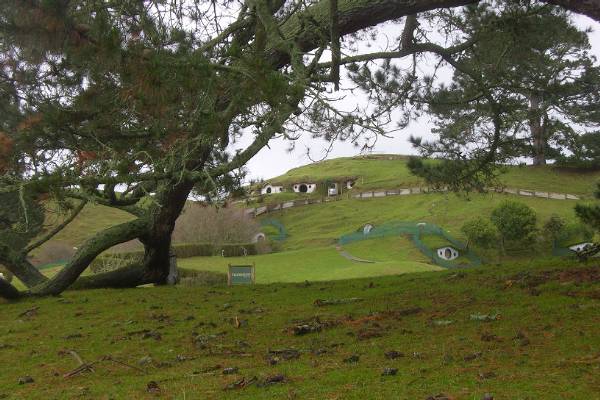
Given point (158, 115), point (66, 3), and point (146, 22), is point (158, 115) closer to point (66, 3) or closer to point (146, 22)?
point (146, 22)

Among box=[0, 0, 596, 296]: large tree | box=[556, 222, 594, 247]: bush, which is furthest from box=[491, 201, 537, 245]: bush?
box=[0, 0, 596, 296]: large tree

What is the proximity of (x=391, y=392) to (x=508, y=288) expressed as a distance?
3.90 meters

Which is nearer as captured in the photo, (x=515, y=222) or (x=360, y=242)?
(x=515, y=222)

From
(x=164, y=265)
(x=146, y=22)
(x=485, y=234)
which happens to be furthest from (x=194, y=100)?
(x=485, y=234)

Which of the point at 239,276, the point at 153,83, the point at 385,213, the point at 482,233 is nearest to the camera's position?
the point at 153,83

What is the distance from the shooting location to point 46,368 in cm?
425

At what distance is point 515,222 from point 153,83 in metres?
28.0

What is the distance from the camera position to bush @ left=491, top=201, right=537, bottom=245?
28797 mm

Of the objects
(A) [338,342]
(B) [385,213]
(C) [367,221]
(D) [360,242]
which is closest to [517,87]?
(A) [338,342]

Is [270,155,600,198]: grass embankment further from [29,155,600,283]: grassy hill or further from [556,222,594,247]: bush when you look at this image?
[556,222,594,247]: bush

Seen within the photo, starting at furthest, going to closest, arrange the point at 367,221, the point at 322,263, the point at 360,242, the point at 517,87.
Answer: the point at 367,221 < the point at 360,242 < the point at 322,263 < the point at 517,87

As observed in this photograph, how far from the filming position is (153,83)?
12.8 feet

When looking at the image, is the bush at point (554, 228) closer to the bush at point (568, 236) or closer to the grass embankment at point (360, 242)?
the bush at point (568, 236)

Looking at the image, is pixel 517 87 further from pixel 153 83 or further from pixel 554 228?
pixel 554 228
